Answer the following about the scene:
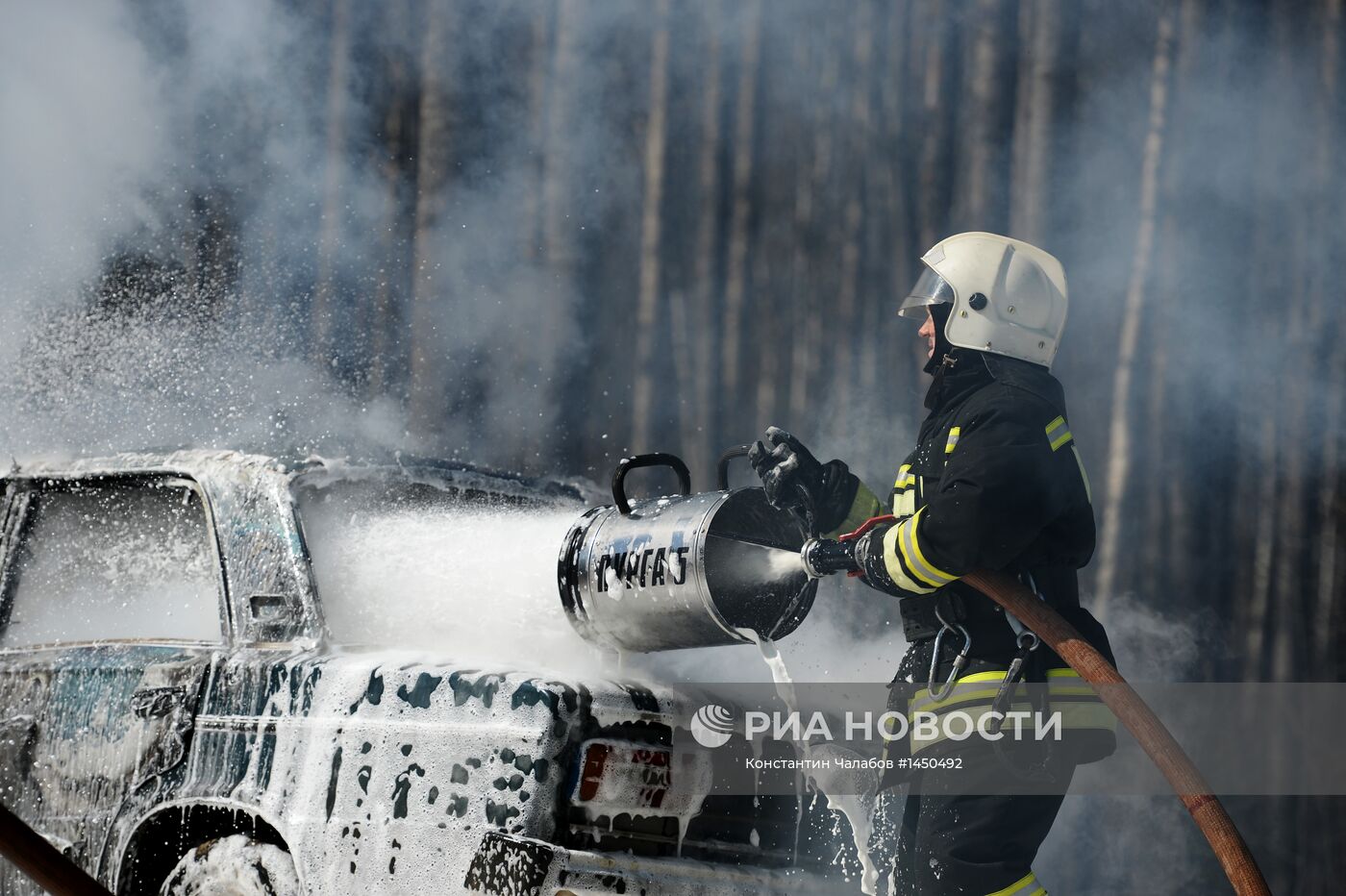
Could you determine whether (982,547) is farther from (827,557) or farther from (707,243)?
(707,243)

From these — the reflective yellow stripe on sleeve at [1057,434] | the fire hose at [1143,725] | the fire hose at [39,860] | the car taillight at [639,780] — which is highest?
the reflective yellow stripe on sleeve at [1057,434]

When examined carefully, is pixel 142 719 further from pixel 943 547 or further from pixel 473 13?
pixel 473 13

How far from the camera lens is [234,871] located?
2.91 m

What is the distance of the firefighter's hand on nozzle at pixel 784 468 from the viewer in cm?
317

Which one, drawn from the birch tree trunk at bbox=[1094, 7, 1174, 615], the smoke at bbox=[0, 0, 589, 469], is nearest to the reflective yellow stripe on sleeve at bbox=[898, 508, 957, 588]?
the birch tree trunk at bbox=[1094, 7, 1174, 615]

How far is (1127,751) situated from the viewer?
4.94 metres

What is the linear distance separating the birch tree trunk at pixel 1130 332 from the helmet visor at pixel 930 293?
6.31 feet

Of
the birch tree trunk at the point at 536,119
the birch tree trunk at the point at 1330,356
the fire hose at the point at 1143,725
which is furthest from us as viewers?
the birch tree trunk at the point at 536,119

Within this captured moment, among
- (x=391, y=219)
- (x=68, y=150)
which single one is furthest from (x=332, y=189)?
(x=68, y=150)

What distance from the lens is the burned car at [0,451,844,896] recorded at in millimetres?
2645

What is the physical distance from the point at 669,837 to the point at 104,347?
18.1 feet

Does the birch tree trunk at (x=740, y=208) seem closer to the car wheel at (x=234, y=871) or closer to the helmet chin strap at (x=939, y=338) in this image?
the helmet chin strap at (x=939, y=338)

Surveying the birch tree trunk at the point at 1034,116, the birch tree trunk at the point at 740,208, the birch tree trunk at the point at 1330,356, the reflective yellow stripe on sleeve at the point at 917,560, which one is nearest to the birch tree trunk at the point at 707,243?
the birch tree trunk at the point at 740,208

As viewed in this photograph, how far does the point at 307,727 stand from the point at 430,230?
4.40m
